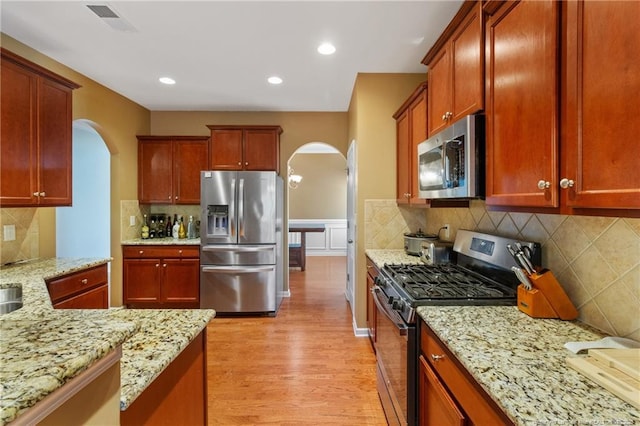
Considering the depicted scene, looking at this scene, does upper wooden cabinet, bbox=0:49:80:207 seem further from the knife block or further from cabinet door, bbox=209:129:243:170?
the knife block

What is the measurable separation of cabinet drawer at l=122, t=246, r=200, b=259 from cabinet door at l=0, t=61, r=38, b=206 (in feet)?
5.65

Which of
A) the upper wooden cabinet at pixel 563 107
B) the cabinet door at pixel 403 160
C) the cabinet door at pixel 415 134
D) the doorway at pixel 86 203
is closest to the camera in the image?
the upper wooden cabinet at pixel 563 107

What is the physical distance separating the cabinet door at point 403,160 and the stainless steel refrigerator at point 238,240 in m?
1.49

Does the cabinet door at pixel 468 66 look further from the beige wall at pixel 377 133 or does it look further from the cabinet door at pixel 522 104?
the beige wall at pixel 377 133

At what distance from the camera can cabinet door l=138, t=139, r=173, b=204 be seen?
4312 millimetres

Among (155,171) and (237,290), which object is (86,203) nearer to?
(155,171)

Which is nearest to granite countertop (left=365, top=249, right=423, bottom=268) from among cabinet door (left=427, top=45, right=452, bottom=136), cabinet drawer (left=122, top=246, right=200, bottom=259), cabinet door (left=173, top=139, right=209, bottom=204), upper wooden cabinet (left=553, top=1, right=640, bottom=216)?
cabinet door (left=427, top=45, right=452, bottom=136)

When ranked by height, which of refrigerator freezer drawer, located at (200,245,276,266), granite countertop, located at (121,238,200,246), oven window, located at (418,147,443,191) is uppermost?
oven window, located at (418,147,443,191)

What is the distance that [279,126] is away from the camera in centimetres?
Result: 421

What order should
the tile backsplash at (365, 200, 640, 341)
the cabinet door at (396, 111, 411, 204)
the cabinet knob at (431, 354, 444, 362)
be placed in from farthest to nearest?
the cabinet door at (396, 111, 411, 204) < the cabinet knob at (431, 354, 444, 362) < the tile backsplash at (365, 200, 640, 341)

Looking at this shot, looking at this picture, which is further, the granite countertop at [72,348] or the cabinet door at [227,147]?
the cabinet door at [227,147]

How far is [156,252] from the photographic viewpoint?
3965 millimetres

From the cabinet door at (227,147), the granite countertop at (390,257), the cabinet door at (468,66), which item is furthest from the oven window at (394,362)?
the cabinet door at (227,147)

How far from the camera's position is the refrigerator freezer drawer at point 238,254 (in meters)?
3.83
